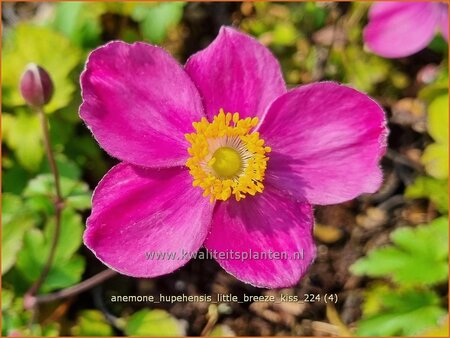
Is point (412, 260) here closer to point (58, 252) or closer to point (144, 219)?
point (144, 219)

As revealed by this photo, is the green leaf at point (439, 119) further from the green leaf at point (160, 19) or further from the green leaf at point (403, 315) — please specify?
the green leaf at point (160, 19)

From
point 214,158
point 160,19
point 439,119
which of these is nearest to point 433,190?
point 439,119

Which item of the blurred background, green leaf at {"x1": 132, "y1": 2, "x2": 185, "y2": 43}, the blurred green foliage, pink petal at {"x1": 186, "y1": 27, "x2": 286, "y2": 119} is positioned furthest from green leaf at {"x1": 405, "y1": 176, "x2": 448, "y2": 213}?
green leaf at {"x1": 132, "y1": 2, "x2": 185, "y2": 43}

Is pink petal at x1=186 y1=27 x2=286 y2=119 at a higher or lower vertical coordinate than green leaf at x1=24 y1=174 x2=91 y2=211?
higher

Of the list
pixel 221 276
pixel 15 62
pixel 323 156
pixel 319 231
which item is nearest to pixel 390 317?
pixel 319 231

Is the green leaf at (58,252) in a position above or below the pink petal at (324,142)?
below

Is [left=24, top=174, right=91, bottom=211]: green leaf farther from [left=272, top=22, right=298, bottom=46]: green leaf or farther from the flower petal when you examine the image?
the flower petal

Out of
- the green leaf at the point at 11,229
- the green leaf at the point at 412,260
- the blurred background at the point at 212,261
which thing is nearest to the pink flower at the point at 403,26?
the blurred background at the point at 212,261

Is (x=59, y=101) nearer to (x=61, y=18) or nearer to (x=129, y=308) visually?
(x=61, y=18)
